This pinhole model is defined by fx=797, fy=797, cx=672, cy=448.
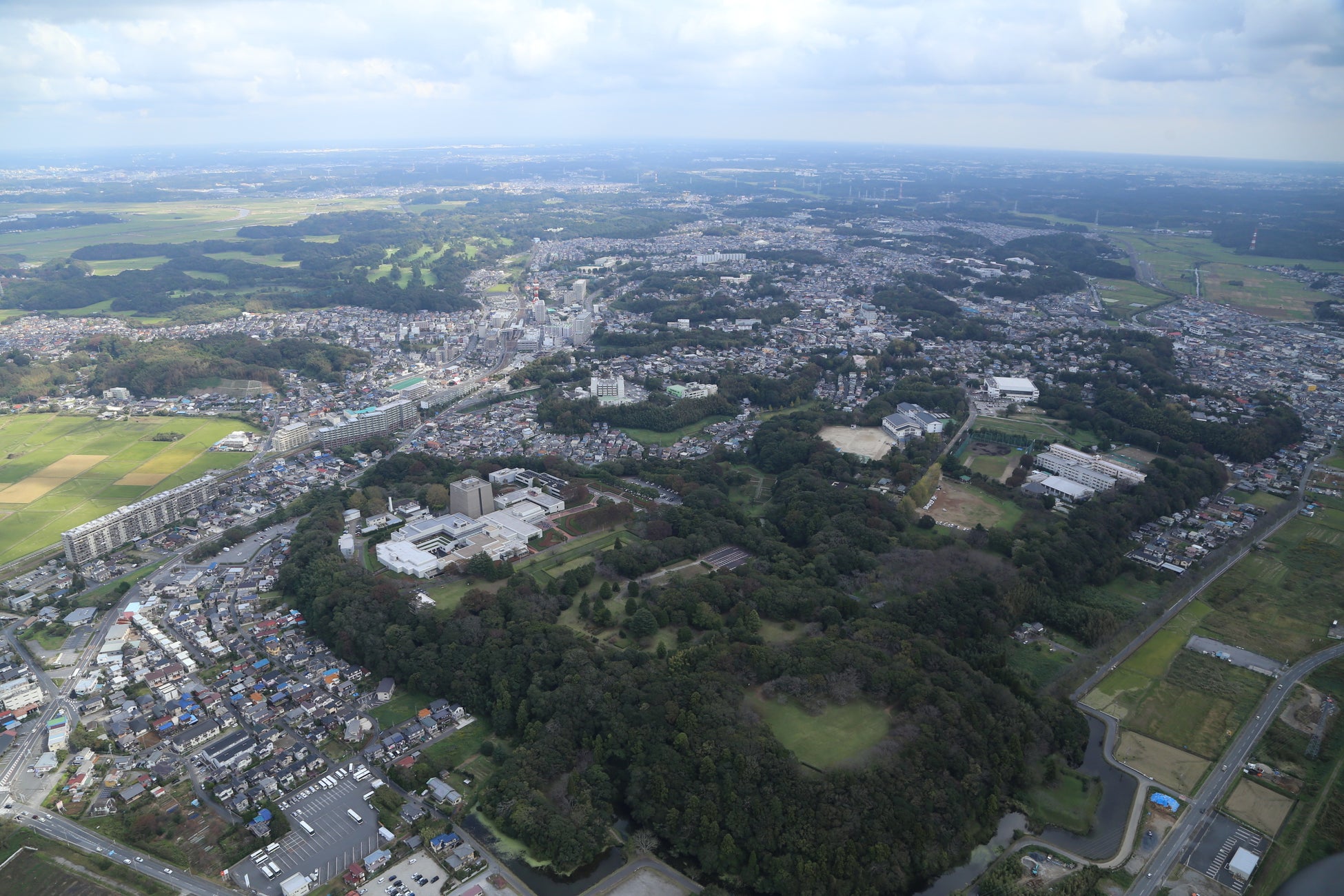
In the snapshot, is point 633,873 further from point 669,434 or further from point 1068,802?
point 669,434

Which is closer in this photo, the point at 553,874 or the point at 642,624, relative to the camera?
the point at 553,874

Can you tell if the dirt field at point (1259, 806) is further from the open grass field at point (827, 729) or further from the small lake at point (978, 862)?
the open grass field at point (827, 729)

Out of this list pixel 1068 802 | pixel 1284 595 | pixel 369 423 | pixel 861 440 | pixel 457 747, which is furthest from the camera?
pixel 369 423

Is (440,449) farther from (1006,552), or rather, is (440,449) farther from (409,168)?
(409,168)

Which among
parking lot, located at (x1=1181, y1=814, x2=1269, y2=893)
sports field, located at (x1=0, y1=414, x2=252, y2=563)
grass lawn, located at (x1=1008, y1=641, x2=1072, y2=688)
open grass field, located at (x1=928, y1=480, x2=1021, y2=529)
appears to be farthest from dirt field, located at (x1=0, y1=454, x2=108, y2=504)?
parking lot, located at (x1=1181, y1=814, x2=1269, y2=893)

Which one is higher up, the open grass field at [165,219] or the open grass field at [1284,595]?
the open grass field at [165,219]

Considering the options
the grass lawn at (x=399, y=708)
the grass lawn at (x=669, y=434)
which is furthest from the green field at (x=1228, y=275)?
the grass lawn at (x=399, y=708)

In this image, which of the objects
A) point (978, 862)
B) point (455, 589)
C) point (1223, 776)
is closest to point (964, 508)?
point (1223, 776)
